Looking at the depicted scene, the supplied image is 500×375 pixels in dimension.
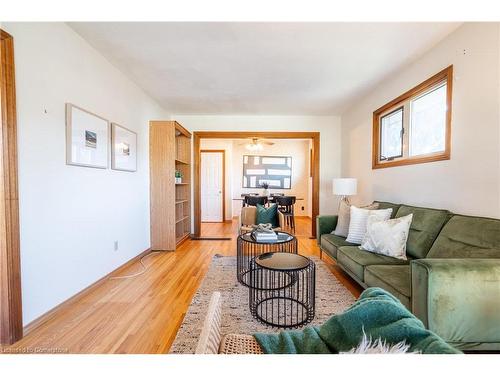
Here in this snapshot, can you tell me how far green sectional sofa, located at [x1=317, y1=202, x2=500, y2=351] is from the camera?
1.23 meters

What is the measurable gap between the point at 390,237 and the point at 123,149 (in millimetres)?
3277

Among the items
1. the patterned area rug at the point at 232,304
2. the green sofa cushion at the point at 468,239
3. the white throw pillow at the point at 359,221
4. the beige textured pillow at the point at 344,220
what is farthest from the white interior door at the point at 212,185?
the green sofa cushion at the point at 468,239

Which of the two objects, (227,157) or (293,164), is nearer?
(227,157)

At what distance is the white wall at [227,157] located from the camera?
6.52 m

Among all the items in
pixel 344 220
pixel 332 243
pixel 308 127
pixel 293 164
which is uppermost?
pixel 308 127

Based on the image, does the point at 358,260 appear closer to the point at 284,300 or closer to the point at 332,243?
the point at 332,243

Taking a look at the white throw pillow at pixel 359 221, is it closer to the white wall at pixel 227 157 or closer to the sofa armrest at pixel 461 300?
the sofa armrest at pixel 461 300

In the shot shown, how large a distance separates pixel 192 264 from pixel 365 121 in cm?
361

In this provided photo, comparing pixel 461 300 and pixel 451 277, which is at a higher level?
pixel 451 277

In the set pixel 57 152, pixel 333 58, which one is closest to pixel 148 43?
pixel 57 152

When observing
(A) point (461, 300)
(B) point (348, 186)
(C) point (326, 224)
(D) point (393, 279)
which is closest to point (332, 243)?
(C) point (326, 224)

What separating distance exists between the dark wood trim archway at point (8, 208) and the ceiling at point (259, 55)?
874 mm

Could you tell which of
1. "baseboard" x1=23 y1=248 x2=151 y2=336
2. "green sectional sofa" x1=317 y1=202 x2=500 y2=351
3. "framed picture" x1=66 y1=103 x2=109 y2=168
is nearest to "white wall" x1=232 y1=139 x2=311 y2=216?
"baseboard" x1=23 y1=248 x2=151 y2=336

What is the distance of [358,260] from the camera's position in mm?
2070
